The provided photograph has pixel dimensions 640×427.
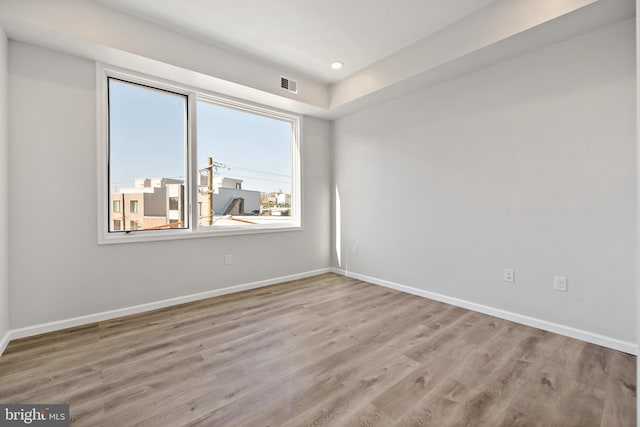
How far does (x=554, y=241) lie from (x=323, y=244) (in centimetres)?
285

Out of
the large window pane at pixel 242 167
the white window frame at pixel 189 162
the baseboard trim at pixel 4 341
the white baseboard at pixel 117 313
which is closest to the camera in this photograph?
the baseboard trim at pixel 4 341

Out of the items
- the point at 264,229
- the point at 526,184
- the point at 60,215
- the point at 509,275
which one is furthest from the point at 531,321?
the point at 60,215

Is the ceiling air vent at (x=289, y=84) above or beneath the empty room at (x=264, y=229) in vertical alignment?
above

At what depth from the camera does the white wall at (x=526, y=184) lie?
2217mm

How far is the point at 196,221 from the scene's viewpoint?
3.36 metres

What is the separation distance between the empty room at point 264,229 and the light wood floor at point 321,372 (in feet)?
0.06

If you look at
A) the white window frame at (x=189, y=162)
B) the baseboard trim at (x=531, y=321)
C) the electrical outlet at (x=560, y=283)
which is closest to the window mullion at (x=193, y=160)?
the white window frame at (x=189, y=162)

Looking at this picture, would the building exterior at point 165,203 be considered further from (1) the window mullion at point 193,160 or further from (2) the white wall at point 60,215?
(2) the white wall at point 60,215

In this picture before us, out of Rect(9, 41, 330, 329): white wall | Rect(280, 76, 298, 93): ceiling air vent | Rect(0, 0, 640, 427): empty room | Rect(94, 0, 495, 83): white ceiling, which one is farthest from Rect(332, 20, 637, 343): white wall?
Rect(9, 41, 330, 329): white wall

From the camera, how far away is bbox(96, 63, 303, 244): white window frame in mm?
2734

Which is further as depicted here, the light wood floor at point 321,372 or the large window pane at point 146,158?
the large window pane at point 146,158

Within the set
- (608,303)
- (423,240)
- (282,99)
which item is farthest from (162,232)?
(608,303)

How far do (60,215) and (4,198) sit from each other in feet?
1.19

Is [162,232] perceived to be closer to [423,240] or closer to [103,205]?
[103,205]
